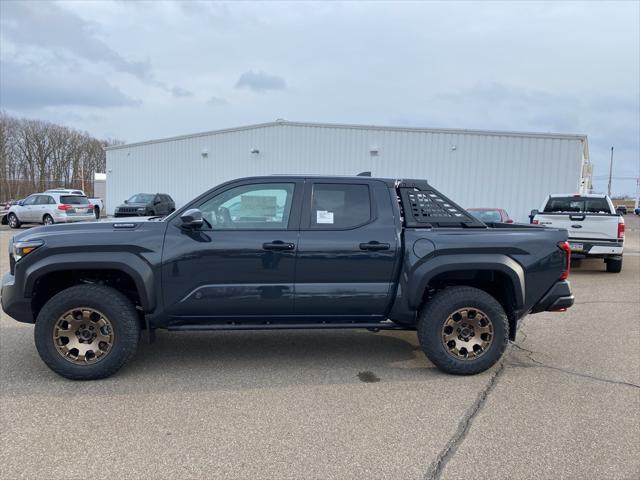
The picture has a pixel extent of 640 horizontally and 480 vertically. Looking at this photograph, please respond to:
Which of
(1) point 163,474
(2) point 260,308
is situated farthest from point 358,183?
(1) point 163,474

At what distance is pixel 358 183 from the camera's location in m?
4.70

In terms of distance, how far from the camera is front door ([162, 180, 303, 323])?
14.1ft

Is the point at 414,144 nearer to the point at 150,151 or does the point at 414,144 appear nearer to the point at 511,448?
the point at 150,151

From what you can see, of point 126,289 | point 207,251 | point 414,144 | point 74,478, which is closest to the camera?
point 74,478

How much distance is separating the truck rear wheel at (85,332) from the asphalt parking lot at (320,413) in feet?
0.54

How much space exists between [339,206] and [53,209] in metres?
21.2

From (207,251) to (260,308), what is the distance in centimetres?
69

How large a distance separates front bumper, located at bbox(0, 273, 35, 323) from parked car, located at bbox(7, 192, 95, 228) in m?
19.1

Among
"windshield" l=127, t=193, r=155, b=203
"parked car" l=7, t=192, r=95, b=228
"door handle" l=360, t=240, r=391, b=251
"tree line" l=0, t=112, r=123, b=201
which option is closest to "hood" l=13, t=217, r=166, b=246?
"door handle" l=360, t=240, r=391, b=251

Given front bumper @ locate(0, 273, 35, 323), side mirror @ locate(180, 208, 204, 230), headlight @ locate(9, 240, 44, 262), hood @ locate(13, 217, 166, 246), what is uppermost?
side mirror @ locate(180, 208, 204, 230)

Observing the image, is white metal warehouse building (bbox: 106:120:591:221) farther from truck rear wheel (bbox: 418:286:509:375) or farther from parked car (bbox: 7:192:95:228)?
truck rear wheel (bbox: 418:286:509:375)

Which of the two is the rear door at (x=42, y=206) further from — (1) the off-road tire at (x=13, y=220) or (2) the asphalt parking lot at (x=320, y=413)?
(2) the asphalt parking lot at (x=320, y=413)

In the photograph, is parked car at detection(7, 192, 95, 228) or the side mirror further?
parked car at detection(7, 192, 95, 228)

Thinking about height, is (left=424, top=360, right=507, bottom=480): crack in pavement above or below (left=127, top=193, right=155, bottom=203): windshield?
below
